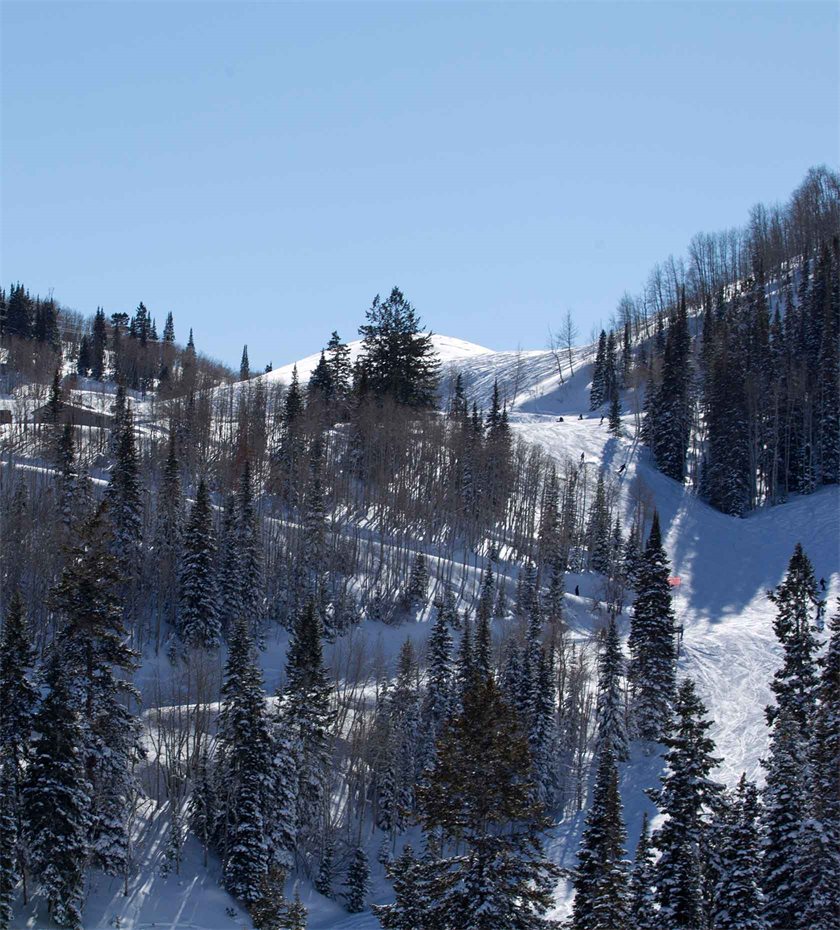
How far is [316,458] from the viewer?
87188mm

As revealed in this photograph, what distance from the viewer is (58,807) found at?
32344 mm

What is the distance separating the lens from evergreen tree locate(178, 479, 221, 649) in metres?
62.3

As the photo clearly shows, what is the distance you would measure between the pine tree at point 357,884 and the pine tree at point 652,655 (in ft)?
60.7

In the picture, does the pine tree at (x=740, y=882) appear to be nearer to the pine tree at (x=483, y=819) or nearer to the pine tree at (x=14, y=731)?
the pine tree at (x=483, y=819)

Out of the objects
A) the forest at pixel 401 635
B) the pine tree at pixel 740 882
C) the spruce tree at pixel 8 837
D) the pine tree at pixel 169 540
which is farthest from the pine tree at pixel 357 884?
the pine tree at pixel 169 540

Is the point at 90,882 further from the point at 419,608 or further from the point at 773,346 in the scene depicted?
the point at 773,346

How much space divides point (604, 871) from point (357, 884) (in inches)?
753

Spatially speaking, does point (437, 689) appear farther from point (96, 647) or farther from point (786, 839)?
point (786, 839)

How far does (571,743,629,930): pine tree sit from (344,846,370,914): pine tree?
16.1 metres

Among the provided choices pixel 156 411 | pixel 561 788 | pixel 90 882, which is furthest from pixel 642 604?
pixel 156 411

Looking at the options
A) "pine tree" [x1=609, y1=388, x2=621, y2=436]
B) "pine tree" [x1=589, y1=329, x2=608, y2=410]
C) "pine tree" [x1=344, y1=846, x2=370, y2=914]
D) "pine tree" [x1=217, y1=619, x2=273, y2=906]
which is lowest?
"pine tree" [x1=344, y1=846, x2=370, y2=914]

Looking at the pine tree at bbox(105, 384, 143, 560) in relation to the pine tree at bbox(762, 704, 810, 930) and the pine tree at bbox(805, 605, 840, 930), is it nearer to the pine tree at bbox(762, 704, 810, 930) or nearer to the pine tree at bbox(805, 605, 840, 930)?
the pine tree at bbox(762, 704, 810, 930)

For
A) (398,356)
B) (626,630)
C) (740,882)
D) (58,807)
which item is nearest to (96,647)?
(58,807)

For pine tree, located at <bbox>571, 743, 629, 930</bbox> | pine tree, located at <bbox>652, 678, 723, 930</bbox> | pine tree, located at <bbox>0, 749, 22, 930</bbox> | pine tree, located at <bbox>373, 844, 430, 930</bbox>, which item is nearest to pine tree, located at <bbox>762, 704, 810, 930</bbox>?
pine tree, located at <bbox>652, 678, 723, 930</bbox>
